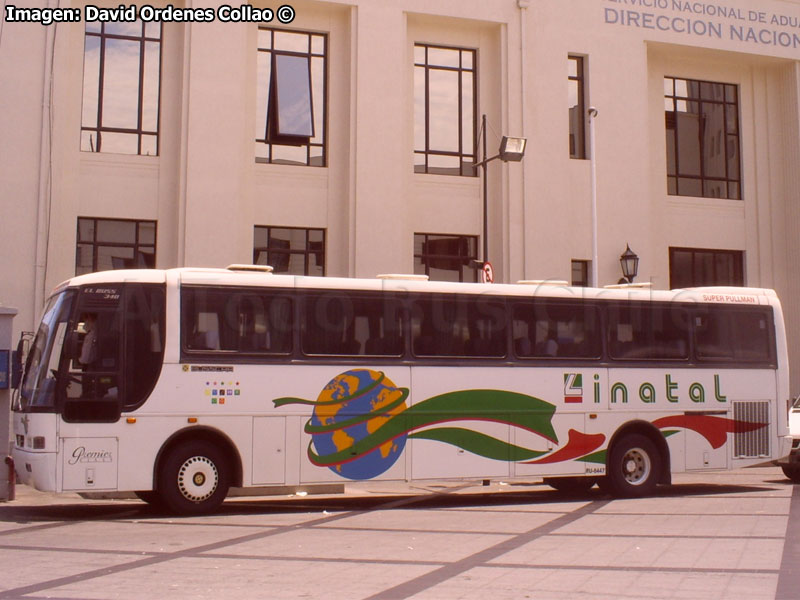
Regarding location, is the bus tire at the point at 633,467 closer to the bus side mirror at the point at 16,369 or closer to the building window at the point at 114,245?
the bus side mirror at the point at 16,369

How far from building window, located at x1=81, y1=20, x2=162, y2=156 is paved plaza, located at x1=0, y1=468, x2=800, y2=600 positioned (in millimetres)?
8932

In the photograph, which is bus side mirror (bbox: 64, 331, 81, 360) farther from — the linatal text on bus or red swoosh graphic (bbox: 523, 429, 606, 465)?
Answer: the linatal text on bus

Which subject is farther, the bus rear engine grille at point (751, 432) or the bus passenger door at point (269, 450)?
the bus rear engine grille at point (751, 432)

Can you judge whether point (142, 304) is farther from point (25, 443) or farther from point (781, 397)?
point (781, 397)

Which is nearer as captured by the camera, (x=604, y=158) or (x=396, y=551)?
(x=396, y=551)

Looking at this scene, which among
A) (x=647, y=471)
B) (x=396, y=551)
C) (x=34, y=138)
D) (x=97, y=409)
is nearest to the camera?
(x=396, y=551)

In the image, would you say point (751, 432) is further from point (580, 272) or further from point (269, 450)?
point (580, 272)

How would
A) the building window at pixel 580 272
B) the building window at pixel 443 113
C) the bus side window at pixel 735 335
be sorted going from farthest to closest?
the building window at pixel 580 272, the building window at pixel 443 113, the bus side window at pixel 735 335

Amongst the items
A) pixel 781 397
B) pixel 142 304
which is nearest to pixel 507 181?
pixel 781 397

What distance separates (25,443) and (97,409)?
1.16 meters

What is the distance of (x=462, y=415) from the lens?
15.4 m

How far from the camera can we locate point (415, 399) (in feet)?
49.7

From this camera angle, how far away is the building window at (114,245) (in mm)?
22656

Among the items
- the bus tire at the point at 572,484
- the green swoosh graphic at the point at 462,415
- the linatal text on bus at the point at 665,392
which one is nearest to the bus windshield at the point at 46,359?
the green swoosh graphic at the point at 462,415
